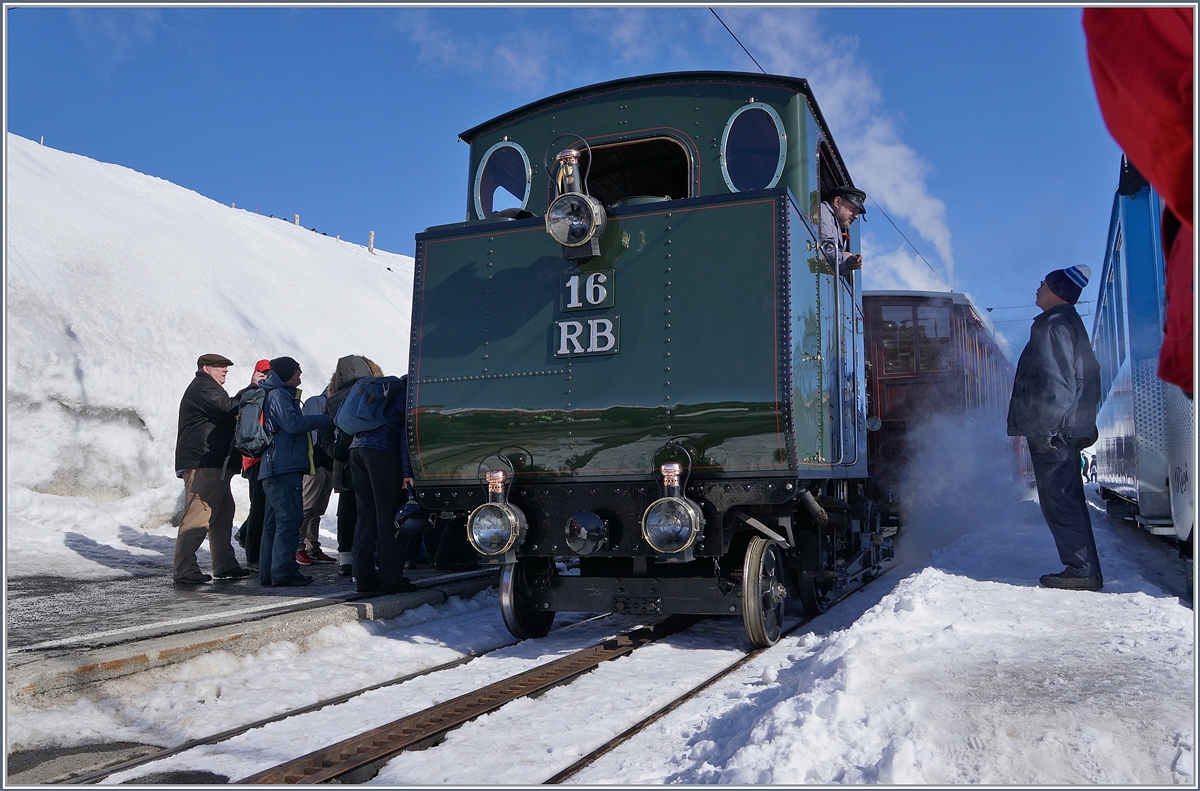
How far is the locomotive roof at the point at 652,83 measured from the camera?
499cm

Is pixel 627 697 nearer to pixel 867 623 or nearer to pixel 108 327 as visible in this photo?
pixel 867 623

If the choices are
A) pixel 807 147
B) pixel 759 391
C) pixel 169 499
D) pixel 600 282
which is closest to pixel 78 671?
pixel 600 282

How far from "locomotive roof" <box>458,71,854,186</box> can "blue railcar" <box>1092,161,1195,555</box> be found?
7.27ft

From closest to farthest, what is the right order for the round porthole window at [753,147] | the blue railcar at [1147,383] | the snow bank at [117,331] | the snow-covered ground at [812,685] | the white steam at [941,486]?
the snow-covered ground at [812,685] < the round porthole window at [753,147] < the blue railcar at [1147,383] < the white steam at [941,486] < the snow bank at [117,331]

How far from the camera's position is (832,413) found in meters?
5.09

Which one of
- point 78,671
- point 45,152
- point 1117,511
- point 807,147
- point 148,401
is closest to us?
point 78,671

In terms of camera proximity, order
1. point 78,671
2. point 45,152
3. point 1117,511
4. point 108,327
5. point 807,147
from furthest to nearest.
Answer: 1. point 45,152
2. point 108,327
3. point 1117,511
4. point 807,147
5. point 78,671

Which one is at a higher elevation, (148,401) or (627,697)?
(148,401)

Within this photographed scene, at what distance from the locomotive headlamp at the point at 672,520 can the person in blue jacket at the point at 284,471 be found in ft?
11.1

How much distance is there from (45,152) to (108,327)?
53.0 feet

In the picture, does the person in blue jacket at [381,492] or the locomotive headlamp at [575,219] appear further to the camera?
the person in blue jacket at [381,492]

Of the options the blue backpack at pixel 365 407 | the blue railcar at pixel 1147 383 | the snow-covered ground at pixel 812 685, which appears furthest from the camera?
the blue backpack at pixel 365 407

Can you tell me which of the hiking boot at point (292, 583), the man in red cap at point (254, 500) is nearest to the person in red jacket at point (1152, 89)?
the hiking boot at point (292, 583)

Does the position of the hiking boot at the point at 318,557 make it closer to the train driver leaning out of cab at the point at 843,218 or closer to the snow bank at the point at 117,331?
the snow bank at the point at 117,331
